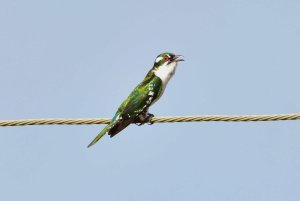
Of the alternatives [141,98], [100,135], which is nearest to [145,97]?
[141,98]

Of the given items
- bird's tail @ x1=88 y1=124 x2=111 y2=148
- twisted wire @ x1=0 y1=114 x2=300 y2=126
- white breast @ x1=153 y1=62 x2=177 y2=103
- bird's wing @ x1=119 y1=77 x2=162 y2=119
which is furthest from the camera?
white breast @ x1=153 y1=62 x2=177 y2=103

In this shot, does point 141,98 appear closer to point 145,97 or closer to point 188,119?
point 145,97

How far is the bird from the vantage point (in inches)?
487

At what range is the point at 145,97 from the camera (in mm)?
13117

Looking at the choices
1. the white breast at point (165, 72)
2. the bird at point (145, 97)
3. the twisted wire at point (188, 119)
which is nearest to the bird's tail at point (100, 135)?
the bird at point (145, 97)

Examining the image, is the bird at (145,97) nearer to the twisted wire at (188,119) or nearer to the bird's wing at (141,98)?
the bird's wing at (141,98)

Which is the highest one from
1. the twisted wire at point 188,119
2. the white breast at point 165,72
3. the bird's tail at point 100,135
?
the white breast at point 165,72

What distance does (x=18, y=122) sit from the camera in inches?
409

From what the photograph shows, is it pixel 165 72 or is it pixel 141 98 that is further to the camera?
pixel 165 72

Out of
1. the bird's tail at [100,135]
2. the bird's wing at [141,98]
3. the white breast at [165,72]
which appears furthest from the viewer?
the white breast at [165,72]

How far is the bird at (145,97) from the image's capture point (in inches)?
487

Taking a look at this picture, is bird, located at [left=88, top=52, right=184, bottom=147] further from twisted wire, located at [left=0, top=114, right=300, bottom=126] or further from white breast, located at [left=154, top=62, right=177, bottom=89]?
twisted wire, located at [left=0, top=114, right=300, bottom=126]

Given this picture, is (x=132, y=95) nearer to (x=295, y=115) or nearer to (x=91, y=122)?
(x=91, y=122)

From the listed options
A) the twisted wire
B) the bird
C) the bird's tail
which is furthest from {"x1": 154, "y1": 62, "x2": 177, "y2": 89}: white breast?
the twisted wire
